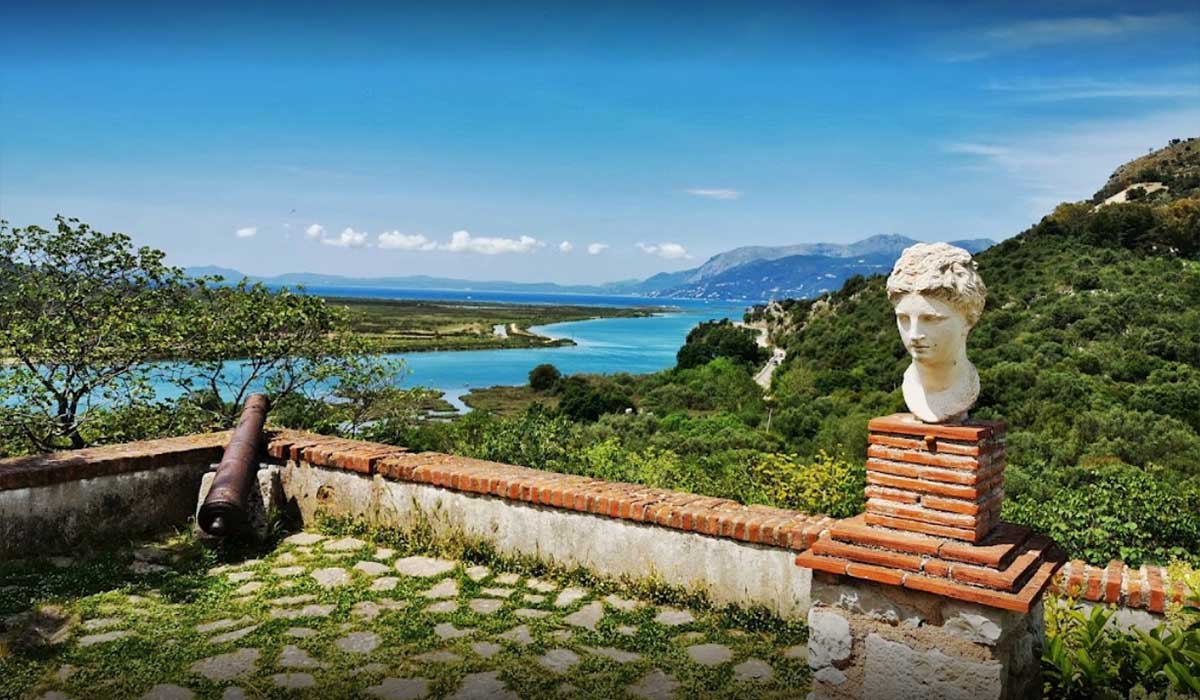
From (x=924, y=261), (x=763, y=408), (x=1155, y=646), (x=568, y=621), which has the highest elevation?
(x=924, y=261)

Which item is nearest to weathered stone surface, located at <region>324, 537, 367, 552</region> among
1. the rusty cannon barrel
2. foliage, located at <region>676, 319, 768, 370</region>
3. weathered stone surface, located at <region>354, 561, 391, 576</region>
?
weathered stone surface, located at <region>354, 561, 391, 576</region>

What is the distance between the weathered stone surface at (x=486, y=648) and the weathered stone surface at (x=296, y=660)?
720 mm

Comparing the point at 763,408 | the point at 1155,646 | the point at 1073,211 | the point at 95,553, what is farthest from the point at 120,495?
the point at 1073,211

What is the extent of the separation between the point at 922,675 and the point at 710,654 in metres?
1.22

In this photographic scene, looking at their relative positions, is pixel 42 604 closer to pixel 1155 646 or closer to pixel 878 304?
pixel 1155 646

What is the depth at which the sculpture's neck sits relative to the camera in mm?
3016

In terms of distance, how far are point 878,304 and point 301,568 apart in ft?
101

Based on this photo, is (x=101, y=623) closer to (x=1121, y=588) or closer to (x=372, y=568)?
(x=372, y=568)

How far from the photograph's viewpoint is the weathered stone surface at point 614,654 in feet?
12.8

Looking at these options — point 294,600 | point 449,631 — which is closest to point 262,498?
point 294,600

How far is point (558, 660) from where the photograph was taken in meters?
3.87

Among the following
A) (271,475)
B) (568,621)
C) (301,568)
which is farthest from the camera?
(271,475)

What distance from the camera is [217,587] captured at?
15.9 ft

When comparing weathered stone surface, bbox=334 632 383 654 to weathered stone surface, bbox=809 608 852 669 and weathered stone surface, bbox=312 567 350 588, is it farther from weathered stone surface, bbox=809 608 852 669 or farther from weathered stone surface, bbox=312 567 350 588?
weathered stone surface, bbox=809 608 852 669
